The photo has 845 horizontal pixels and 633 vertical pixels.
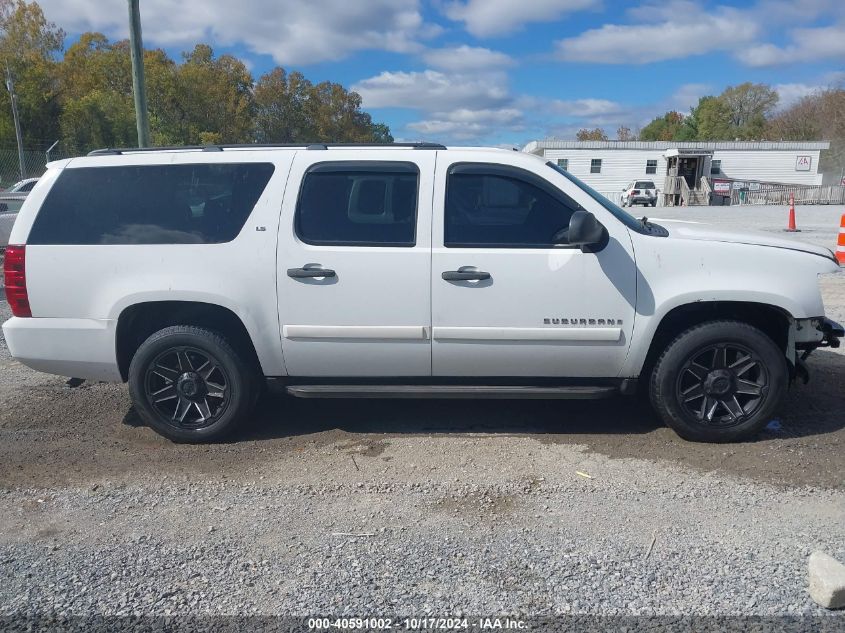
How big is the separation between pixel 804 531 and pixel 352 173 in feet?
A: 10.7

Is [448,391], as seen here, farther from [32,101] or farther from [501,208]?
[32,101]

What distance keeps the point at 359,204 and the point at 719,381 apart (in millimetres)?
2581

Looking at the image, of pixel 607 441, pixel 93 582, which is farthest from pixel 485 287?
pixel 93 582

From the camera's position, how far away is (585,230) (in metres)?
4.11

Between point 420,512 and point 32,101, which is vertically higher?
point 32,101

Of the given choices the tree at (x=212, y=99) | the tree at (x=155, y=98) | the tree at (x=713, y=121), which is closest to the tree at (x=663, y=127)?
the tree at (x=713, y=121)

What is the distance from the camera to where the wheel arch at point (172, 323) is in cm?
455

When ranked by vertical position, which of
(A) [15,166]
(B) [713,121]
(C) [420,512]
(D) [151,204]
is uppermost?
(B) [713,121]

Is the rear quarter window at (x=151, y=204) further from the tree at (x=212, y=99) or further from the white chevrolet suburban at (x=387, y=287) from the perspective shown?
the tree at (x=212, y=99)

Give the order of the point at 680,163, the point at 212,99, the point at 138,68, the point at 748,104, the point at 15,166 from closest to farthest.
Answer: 1. the point at 138,68
2. the point at 15,166
3. the point at 680,163
4. the point at 212,99
5. the point at 748,104

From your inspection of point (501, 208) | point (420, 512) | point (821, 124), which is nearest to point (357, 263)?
point (501, 208)

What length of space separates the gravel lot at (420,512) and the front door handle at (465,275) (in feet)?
3.69

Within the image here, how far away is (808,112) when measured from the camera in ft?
217

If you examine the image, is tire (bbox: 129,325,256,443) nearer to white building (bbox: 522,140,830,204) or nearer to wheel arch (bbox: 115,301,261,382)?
wheel arch (bbox: 115,301,261,382)
